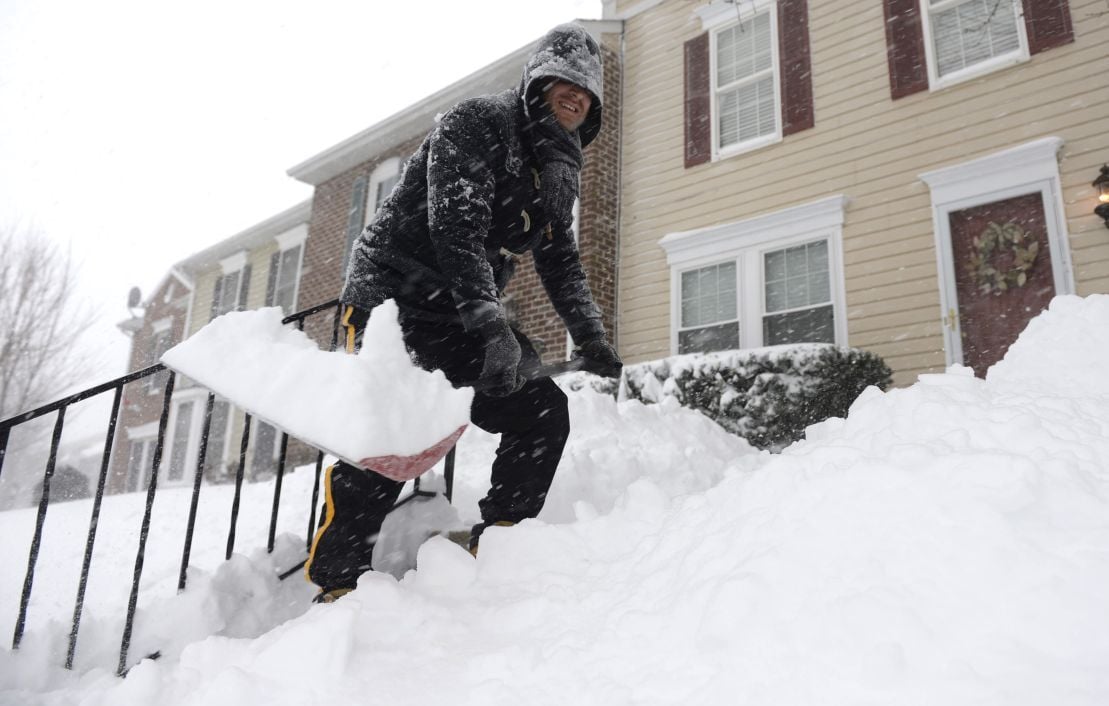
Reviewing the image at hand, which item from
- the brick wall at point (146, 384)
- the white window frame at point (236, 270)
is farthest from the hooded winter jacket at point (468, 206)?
the brick wall at point (146, 384)

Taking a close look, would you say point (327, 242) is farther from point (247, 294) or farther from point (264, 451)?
point (247, 294)

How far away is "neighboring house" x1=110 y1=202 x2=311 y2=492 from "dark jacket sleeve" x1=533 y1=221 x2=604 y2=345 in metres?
9.23

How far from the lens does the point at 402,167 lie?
354 inches

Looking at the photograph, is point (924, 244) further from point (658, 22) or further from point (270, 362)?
point (270, 362)

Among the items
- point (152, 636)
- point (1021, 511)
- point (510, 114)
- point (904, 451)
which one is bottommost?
point (152, 636)

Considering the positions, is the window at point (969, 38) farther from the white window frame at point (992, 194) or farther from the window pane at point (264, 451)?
the window pane at point (264, 451)

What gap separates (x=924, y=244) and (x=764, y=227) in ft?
5.73

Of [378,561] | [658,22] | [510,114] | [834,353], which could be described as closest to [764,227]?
[834,353]

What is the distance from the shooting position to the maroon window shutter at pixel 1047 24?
625 cm

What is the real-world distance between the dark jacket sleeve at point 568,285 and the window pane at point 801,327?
4.94 meters

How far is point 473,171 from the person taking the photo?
2.36m

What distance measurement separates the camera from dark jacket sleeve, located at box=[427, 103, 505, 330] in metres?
2.29

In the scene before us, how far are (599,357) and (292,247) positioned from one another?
43.8 ft

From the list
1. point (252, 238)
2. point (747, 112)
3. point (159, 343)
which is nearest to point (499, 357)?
point (747, 112)
